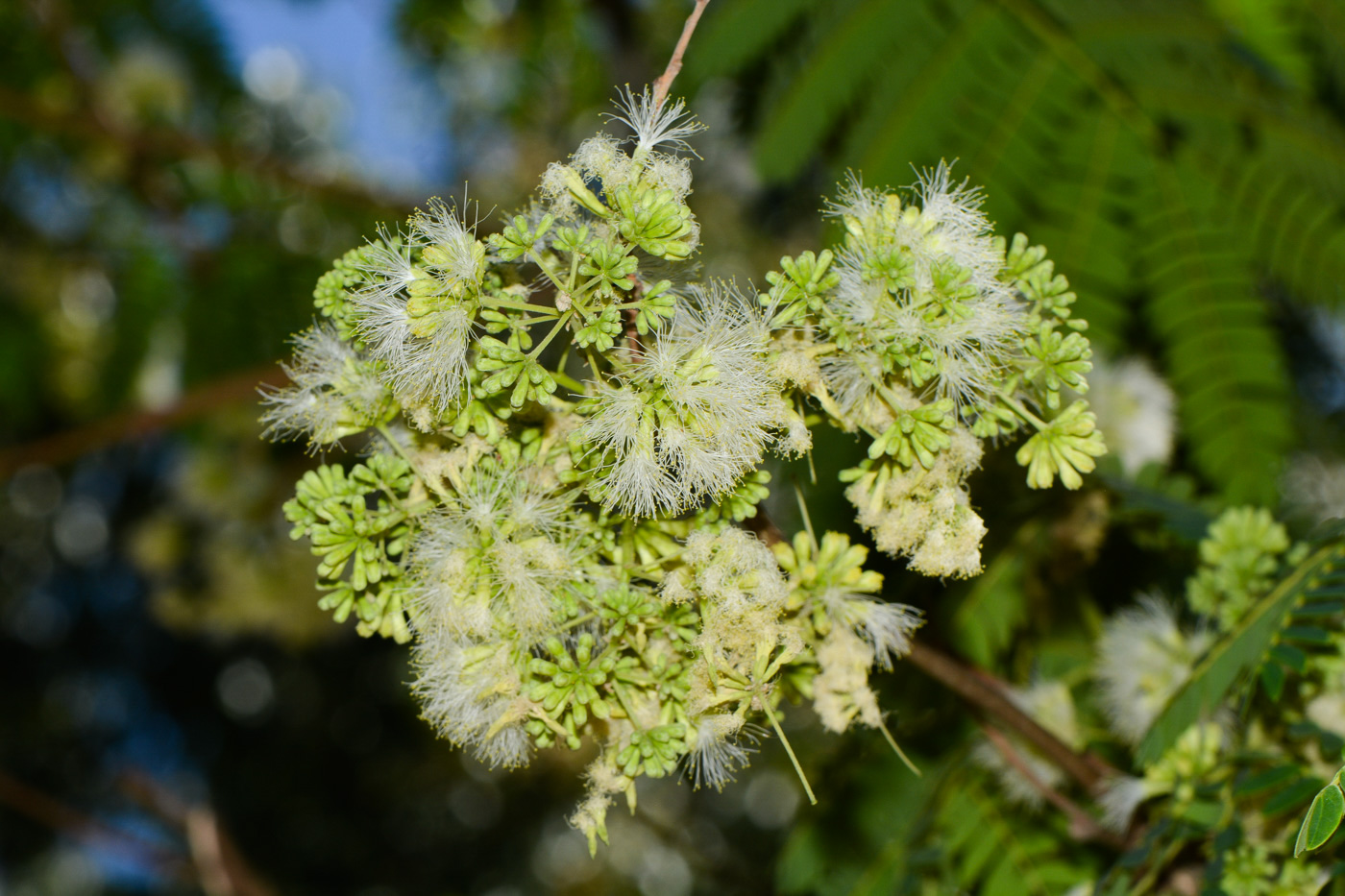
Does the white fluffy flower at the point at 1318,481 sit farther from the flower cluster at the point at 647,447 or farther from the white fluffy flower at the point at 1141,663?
the flower cluster at the point at 647,447

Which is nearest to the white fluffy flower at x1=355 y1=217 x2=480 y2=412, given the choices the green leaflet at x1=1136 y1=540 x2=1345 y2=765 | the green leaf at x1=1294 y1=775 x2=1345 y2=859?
the green leaf at x1=1294 y1=775 x2=1345 y2=859

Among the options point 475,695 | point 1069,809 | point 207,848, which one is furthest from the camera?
point 207,848

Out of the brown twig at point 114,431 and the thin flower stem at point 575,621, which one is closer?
the thin flower stem at point 575,621

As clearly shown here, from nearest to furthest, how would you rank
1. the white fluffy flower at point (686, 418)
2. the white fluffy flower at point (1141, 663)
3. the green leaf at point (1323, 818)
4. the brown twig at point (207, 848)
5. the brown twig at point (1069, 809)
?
the green leaf at point (1323, 818)
the white fluffy flower at point (686, 418)
the brown twig at point (1069, 809)
the white fluffy flower at point (1141, 663)
the brown twig at point (207, 848)

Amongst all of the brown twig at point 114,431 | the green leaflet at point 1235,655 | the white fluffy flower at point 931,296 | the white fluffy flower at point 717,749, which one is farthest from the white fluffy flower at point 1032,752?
the brown twig at point 114,431

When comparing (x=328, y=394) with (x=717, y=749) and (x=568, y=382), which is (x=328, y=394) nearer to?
(x=568, y=382)

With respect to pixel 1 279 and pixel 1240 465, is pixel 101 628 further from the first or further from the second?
pixel 1240 465

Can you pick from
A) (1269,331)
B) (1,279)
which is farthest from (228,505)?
(1269,331)

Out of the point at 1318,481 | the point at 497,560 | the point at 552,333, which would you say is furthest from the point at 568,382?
the point at 1318,481
